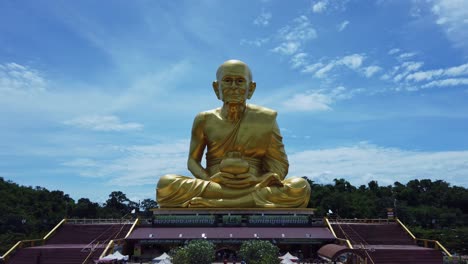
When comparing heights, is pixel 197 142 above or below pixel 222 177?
above

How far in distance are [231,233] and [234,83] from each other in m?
6.71

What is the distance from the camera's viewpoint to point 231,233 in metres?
19.4

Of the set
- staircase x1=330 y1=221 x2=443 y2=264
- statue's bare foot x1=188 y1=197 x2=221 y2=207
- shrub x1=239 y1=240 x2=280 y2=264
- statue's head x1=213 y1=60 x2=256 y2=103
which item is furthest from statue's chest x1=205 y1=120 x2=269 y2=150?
shrub x1=239 y1=240 x2=280 y2=264

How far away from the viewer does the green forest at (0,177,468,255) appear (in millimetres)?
35375

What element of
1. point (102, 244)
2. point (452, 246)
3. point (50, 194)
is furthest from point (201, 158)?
point (50, 194)

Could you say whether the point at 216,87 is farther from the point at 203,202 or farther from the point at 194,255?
the point at 194,255

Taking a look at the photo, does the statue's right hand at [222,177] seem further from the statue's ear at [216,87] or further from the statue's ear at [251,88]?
the statue's ear at [251,88]

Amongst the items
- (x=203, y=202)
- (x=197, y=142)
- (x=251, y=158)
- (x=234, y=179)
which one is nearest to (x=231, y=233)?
(x=203, y=202)

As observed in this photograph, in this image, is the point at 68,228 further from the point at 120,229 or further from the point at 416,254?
the point at 416,254

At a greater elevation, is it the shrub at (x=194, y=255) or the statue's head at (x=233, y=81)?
the statue's head at (x=233, y=81)

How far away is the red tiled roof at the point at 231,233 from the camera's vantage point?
1911 centimetres

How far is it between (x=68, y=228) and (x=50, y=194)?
82.0 feet

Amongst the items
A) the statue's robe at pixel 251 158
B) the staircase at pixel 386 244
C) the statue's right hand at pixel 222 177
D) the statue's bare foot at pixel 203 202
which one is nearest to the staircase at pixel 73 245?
the statue's robe at pixel 251 158

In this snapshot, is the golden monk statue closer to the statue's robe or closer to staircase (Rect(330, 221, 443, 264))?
the statue's robe
